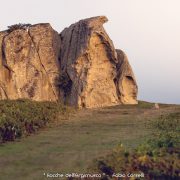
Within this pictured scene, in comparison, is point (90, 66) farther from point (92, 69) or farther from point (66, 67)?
point (66, 67)

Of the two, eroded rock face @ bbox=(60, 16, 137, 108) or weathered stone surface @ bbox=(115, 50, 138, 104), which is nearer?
eroded rock face @ bbox=(60, 16, 137, 108)

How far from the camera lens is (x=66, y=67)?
33219 millimetres

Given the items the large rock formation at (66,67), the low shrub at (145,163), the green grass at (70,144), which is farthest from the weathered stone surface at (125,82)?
the low shrub at (145,163)

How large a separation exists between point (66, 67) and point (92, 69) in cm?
198

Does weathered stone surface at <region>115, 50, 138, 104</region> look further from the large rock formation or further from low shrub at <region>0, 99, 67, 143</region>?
low shrub at <region>0, 99, 67, 143</region>

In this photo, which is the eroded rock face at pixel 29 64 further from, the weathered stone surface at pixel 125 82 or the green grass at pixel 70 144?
the green grass at pixel 70 144

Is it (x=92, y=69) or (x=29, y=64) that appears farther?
(x=29, y=64)

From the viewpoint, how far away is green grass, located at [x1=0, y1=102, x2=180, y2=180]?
12.9 m

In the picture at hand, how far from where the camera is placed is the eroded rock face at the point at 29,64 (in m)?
32.6

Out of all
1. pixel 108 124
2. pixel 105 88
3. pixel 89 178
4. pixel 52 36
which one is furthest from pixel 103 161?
pixel 52 36

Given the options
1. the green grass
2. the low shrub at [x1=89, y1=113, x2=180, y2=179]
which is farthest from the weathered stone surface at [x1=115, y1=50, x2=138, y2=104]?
the low shrub at [x1=89, y1=113, x2=180, y2=179]

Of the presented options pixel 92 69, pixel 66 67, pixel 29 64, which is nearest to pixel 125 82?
pixel 92 69

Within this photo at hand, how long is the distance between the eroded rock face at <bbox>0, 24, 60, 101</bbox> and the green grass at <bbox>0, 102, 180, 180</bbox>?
8.62m

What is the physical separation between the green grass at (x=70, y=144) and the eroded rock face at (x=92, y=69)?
287 inches
